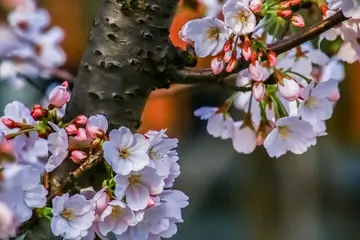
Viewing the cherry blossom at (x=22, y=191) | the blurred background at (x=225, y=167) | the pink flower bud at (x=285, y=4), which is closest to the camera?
the cherry blossom at (x=22, y=191)

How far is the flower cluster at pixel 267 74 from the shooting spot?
688 mm

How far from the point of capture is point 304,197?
9.98ft

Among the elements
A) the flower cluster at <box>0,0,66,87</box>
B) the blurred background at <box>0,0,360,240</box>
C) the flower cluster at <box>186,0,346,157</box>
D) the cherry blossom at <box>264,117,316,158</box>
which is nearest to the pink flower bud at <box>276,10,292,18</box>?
the flower cluster at <box>186,0,346,157</box>

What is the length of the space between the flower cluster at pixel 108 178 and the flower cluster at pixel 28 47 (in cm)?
67

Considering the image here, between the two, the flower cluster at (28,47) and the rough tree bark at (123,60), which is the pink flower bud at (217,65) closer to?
the rough tree bark at (123,60)

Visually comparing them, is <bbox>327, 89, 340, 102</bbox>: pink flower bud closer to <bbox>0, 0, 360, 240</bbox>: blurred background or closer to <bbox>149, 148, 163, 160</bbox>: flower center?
<bbox>149, 148, 163, 160</bbox>: flower center

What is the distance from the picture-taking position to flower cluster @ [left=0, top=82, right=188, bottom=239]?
0.64 metres

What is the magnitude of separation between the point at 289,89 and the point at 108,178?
20 centimetres

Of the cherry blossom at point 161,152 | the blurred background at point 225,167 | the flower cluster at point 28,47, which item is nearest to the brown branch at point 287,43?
the cherry blossom at point 161,152

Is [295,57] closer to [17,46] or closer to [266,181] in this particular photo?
[17,46]

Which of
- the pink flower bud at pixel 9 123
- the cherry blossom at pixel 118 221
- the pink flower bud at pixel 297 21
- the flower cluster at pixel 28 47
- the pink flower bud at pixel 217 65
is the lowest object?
the flower cluster at pixel 28 47

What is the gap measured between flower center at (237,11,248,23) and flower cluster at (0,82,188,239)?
5.0 inches

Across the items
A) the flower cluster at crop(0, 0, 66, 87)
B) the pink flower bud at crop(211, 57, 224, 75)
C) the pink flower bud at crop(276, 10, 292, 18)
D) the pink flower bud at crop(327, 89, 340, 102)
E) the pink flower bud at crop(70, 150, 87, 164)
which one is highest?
the pink flower bud at crop(276, 10, 292, 18)

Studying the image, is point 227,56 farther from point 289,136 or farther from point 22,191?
point 22,191
